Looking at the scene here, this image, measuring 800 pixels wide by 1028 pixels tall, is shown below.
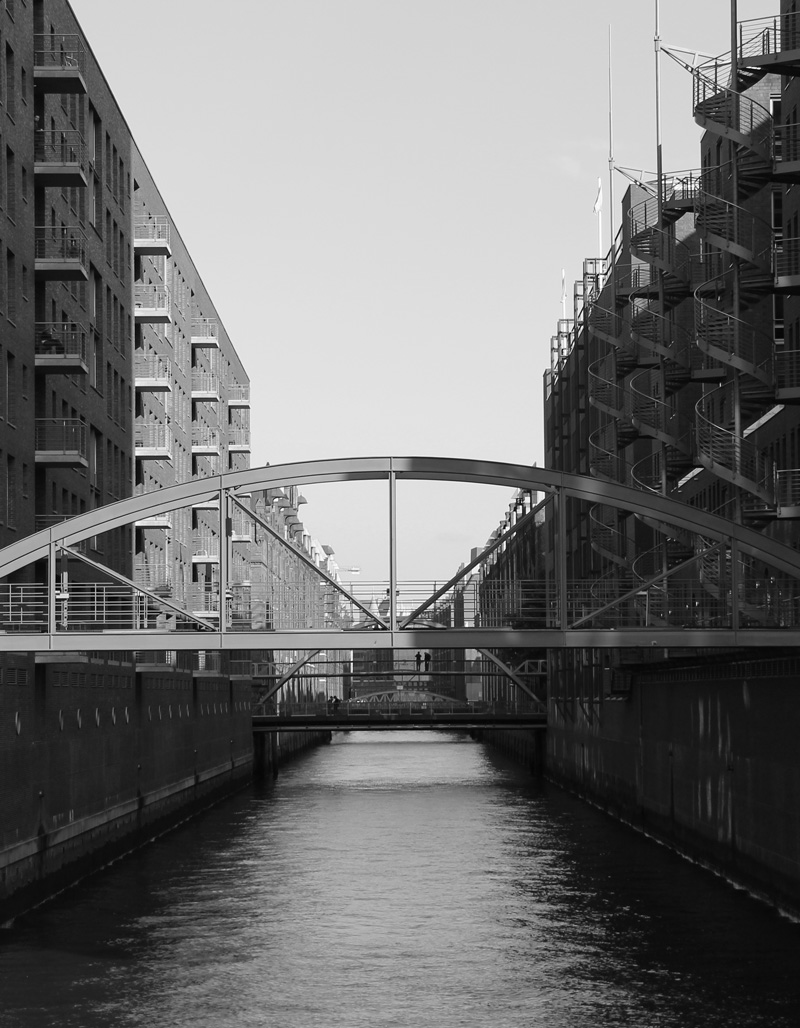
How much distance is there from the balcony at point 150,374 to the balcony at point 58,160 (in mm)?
14514

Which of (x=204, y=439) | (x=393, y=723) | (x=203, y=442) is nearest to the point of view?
(x=393, y=723)

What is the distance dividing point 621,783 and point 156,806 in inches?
506

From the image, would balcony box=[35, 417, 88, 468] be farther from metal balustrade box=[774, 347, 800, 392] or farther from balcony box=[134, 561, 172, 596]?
metal balustrade box=[774, 347, 800, 392]

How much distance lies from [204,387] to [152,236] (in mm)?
17981

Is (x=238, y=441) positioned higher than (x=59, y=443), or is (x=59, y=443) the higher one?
(x=238, y=441)

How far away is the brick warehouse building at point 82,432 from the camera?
33.5 meters

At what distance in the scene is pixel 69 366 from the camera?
3962 centimetres

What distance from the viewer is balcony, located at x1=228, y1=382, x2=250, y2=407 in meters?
90.9

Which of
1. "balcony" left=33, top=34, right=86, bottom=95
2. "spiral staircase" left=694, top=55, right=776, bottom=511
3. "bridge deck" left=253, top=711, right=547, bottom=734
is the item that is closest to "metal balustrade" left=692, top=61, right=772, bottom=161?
"spiral staircase" left=694, top=55, right=776, bottom=511

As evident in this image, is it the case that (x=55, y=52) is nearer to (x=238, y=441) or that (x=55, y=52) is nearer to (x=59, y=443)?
(x=59, y=443)

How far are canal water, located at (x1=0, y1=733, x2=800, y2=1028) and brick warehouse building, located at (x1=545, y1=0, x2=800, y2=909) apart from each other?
1550 mm

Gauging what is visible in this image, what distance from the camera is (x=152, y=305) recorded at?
6100 centimetres

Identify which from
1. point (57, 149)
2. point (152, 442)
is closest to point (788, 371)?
point (57, 149)

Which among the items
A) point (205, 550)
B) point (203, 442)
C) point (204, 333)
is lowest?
point (205, 550)
